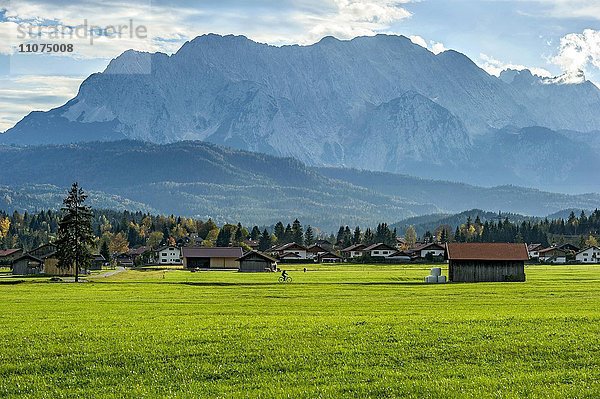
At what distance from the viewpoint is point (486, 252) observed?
91750mm

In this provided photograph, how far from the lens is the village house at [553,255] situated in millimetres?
183613

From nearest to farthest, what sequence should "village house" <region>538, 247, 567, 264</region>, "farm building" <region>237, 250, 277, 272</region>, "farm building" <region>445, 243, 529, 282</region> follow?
1. "farm building" <region>445, 243, 529, 282</region>
2. "farm building" <region>237, 250, 277, 272</region>
3. "village house" <region>538, 247, 567, 264</region>

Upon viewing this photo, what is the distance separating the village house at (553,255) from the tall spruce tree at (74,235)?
111155mm

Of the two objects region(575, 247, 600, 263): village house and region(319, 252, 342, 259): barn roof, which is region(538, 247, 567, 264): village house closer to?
region(575, 247, 600, 263): village house

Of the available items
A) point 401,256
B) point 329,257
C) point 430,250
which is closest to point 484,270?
point 401,256

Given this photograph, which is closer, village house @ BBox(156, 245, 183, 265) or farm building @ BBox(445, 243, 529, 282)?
farm building @ BBox(445, 243, 529, 282)

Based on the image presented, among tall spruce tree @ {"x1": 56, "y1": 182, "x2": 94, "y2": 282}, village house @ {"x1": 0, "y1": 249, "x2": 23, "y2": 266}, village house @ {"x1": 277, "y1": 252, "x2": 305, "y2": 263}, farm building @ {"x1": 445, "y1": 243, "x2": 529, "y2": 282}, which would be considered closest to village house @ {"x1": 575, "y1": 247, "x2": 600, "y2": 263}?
village house @ {"x1": 277, "y1": 252, "x2": 305, "y2": 263}

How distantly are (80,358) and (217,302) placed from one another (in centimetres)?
2805

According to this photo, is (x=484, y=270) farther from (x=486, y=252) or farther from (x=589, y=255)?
(x=589, y=255)

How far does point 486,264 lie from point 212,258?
76966 mm

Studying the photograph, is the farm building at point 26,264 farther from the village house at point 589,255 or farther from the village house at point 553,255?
the village house at point 589,255

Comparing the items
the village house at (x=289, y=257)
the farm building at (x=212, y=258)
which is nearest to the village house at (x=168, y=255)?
the village house at (x=289, y=257)

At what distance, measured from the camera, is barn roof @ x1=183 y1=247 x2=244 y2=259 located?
158250 mm

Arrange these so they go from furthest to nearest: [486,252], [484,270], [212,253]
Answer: [212,253], [486,252], [484,270]
